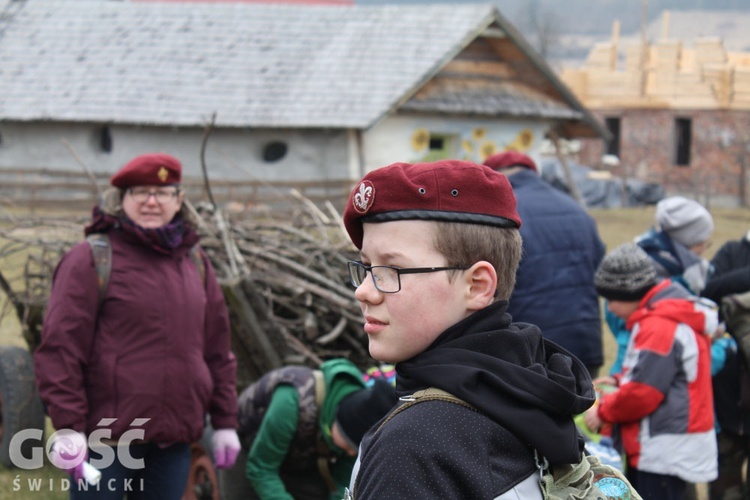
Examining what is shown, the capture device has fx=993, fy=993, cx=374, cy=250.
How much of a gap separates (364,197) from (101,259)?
2.04 m

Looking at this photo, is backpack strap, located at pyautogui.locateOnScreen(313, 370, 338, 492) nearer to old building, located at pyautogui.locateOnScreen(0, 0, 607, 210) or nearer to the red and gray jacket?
the red and gray jacket

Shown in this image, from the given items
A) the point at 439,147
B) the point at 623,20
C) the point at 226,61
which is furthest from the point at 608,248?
the point at 623,20

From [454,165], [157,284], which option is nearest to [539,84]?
[157,284]

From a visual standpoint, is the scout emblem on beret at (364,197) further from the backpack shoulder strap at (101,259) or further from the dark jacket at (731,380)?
the dark jacket at (731,380)

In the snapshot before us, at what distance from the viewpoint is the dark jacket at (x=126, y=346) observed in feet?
11.4

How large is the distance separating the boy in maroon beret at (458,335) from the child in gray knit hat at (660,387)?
7.13 ft

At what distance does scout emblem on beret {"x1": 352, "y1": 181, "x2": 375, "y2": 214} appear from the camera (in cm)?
182

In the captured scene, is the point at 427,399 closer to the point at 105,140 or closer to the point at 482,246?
the point at 482,246

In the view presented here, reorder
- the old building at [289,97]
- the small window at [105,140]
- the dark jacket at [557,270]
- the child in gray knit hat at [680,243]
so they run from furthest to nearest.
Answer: the small window at [105,140], the old building at [289,97], the child in gray knit hat at [680,243], the dark jacket at [557,270]

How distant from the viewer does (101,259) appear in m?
3.62

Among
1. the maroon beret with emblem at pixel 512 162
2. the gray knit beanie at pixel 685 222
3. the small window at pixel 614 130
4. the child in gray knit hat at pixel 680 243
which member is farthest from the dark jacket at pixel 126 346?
the small window at pixel 614 130

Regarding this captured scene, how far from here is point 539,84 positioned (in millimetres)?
18484

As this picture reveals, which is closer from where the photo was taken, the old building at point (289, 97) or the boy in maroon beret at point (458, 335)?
the boy in maroon beret at point (458, 335)

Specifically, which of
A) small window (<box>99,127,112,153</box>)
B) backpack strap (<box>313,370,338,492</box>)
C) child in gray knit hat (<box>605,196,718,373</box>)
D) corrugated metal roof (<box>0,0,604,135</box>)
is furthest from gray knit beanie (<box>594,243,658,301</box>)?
small window (<box>99,127,112,153</box>)
